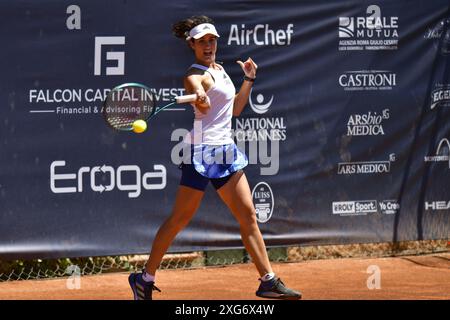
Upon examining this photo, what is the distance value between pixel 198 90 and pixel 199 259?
281 centimetres

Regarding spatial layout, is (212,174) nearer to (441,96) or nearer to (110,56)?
(110,56)

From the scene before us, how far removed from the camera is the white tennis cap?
665cm

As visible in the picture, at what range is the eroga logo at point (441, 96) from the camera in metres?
9.43

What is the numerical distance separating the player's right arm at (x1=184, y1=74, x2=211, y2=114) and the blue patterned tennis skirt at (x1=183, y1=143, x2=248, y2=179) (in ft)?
0.84

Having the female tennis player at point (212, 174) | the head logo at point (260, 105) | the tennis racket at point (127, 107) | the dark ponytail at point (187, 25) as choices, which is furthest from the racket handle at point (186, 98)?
the head logo at point (260, 105)

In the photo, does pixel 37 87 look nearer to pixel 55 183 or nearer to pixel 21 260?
pixel 55 183

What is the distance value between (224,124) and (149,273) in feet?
3.41

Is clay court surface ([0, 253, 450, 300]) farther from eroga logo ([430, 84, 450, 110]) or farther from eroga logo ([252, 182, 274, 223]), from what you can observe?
eroga logo ([430, 84, 450, 110])

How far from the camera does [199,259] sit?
890 cm

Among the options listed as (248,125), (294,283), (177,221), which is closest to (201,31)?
(177,221)

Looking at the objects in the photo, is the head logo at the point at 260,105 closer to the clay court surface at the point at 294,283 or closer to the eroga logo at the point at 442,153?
the clay court surface at the point at 294,283

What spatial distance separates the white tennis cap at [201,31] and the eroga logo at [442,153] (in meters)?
3.40

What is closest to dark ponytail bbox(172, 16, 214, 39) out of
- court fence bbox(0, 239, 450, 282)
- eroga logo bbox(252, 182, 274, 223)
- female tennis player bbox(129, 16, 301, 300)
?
female tennis player bbox(129, 16, 301, 300)

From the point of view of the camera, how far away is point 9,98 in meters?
7.96
